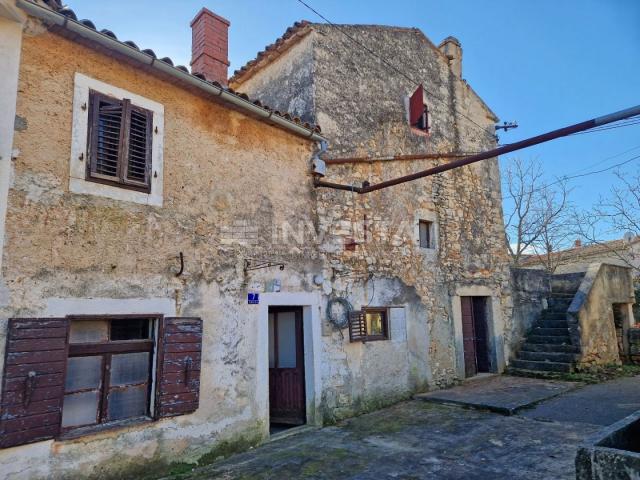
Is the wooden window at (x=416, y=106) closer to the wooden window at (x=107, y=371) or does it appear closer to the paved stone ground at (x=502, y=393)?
the paved stone ground at (x=502, y=393)

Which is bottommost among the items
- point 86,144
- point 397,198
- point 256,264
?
point 256,264

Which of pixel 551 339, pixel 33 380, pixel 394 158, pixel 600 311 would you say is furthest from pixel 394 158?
pixel 600 311

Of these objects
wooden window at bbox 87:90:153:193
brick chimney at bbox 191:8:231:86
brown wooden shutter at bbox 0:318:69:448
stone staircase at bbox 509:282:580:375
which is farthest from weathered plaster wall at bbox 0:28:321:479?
stone staircase at bbox 509:282:580:375

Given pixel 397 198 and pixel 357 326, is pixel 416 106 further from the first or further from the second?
pixel 357 326

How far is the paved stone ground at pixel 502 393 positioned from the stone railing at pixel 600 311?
163cm

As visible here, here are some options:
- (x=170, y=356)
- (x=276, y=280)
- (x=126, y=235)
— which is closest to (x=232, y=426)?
(x=170, y=356)

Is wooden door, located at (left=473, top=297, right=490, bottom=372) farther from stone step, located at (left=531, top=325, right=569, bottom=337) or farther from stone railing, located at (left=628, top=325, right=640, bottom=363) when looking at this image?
stone railing, located at (left=628, top=325, right=640, bottom=363)

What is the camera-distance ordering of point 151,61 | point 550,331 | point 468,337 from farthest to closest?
point 550,331
point 468,337
point 151,61

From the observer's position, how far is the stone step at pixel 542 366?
10.0 metres

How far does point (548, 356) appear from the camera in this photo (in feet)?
34.6

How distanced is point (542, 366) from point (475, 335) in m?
1.65

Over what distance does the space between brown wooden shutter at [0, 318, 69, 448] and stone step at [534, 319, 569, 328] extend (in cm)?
1105

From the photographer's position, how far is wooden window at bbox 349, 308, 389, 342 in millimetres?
7539

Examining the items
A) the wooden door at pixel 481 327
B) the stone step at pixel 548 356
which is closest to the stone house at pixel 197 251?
the wooden door at pixel 481 327
